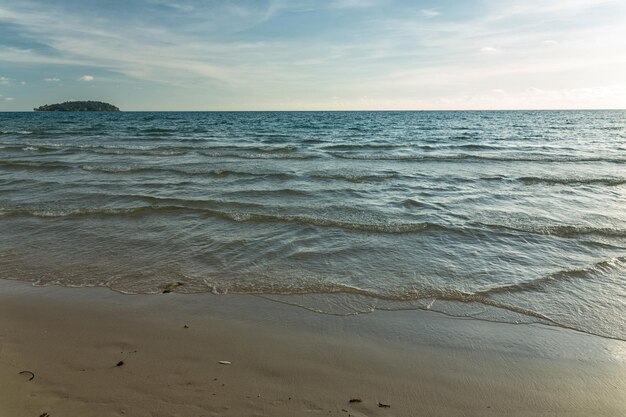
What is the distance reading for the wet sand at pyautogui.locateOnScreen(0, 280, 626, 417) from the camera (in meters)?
3.36

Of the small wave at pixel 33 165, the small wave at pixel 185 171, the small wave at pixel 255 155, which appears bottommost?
the small wave at pixel 185 171

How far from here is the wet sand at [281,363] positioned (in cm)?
336

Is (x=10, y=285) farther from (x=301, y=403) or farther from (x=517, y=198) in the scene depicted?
(x=517, y=198)

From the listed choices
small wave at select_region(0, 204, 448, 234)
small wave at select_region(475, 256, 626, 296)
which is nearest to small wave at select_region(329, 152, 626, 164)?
small wave at select_region(0, 204, 448, 234)

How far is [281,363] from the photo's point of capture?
155 inches

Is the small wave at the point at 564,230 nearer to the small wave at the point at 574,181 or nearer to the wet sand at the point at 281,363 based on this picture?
the wet sand at the point at 281,363

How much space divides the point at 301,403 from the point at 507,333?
9.08 ft

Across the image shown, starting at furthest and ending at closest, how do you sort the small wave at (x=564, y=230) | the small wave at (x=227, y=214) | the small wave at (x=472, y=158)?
the small wave at (x=472, y=158) → the small wave at (x=227, y=214) → the small wave at (x=564, y=230)

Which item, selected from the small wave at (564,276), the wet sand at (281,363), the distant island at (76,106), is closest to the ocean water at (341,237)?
the small wave at (564,276)

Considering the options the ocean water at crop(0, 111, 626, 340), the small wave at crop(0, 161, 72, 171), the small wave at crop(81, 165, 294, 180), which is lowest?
the ocean water at crop(0, 111, 626, 340)

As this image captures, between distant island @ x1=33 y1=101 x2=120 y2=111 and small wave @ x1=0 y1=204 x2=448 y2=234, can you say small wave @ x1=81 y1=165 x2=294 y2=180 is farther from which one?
distant island @ x1=33 y1=101 x2=120 y2=111

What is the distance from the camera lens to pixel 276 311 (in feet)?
16.8

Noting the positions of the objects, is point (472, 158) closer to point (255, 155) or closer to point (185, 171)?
point (255, 155)

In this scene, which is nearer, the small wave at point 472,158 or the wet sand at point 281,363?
the wet sand at point 281,363
